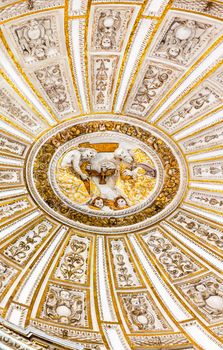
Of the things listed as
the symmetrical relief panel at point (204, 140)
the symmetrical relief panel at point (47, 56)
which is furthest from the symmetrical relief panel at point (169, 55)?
the symmetrical relief panel at point (47, 56)

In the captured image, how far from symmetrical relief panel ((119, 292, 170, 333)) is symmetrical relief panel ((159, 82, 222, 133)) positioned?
465cm

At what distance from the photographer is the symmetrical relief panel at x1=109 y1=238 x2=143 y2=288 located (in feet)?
50.5

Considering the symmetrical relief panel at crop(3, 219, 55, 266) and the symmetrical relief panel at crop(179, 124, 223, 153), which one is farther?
the symmetrical relief panel at crop(3, 219, 55, 266)

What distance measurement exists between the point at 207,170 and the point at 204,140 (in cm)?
88

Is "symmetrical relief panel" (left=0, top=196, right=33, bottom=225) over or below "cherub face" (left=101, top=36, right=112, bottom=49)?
below

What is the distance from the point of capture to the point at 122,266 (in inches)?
615

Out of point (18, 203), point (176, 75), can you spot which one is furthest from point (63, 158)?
point (176, 75)

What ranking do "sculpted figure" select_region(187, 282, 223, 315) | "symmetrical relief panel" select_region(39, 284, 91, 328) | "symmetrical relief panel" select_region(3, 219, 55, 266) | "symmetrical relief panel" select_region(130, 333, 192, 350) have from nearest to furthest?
"symmetrical relief panel" select_region(130, 333, 192, 350), "symmetrical relief panel" select_region(39, 284, 91, 328), "sculpted figure" select_region(187, 282, 223, 315), "symmetrical relief panel" select_region(3, 219, 55, 266)

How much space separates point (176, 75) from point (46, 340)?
703 cm

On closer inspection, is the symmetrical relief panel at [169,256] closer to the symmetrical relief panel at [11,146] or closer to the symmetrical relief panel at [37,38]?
the symmetrical relief panel at [11,146]

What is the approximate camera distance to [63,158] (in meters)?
15.0

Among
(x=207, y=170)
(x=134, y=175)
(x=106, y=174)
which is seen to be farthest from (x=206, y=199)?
(x=106, y=174)

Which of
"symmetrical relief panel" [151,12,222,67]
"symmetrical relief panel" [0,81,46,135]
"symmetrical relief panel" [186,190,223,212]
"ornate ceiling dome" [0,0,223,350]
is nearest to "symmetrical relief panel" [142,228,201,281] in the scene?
"ornate ceiling dome" [0,0,223,350]

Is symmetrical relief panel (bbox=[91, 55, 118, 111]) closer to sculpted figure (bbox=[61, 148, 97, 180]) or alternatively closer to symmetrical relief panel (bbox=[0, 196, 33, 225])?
sculpted figure (bbox=[61, 148, 97, 180])
